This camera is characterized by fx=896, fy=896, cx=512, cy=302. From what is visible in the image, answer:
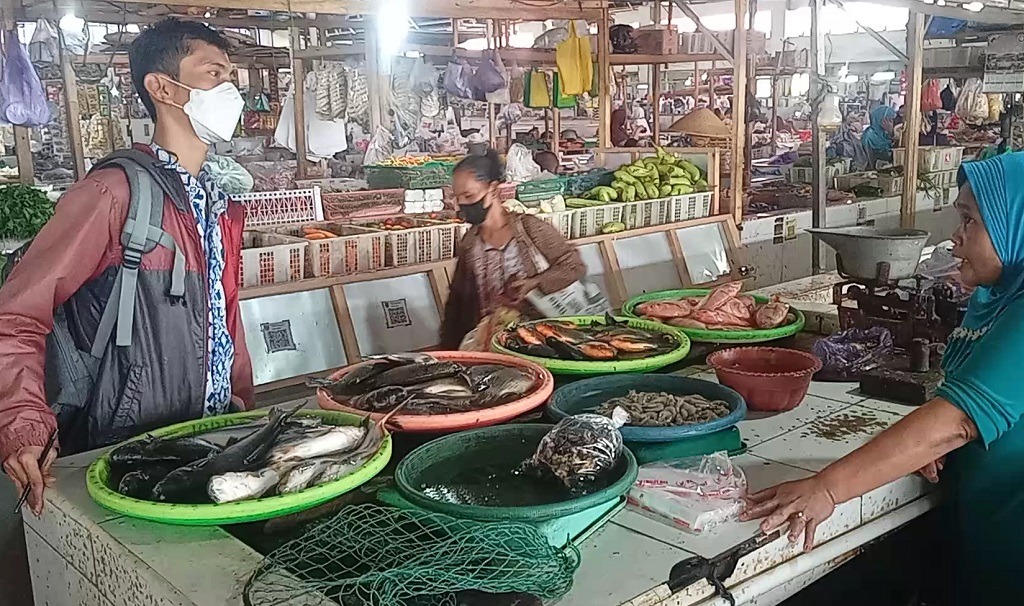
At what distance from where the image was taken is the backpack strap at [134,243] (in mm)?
2369

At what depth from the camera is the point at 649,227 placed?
6719 millimetres

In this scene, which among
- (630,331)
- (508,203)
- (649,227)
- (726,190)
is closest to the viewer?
(630,331)

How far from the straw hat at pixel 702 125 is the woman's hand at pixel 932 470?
6535mm

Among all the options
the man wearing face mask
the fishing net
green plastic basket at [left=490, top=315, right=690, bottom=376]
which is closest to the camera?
the fishing net

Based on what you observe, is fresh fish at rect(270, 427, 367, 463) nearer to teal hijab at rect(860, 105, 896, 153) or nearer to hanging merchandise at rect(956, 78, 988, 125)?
teal hijab at rect(860, 105, 896, 153)

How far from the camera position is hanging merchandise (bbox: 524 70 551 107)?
26.9 ft

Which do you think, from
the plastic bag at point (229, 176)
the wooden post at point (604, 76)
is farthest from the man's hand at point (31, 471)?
the wooden post at point (604, 76)

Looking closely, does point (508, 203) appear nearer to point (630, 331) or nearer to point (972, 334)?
point (630, 331)

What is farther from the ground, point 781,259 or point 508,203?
point 508,203

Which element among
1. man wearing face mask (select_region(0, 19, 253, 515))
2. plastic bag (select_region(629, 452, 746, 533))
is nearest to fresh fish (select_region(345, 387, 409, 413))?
man wearing face mask (select_region(0, 19, 253, 515))

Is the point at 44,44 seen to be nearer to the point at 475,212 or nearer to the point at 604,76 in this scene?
the point at 604,76

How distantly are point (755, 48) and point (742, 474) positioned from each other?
323 inches

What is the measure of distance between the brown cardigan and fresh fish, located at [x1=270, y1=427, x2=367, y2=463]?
73.3 inches

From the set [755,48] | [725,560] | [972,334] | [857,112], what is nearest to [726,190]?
[755,48]
